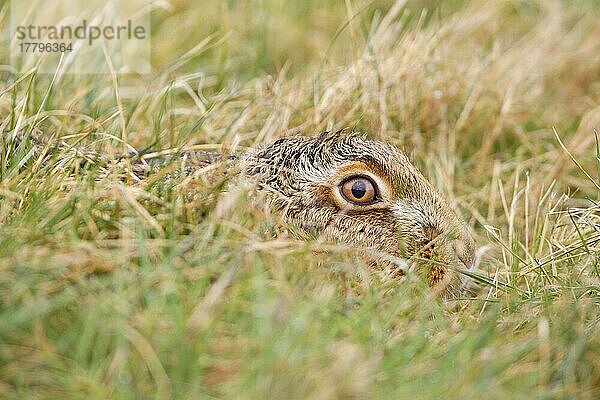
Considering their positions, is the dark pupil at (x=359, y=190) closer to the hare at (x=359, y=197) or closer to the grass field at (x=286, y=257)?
the hare at (x=359, y=197)

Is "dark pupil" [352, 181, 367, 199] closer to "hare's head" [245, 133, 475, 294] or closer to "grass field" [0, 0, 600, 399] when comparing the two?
"hare's head" [245, 133, 475, 294]

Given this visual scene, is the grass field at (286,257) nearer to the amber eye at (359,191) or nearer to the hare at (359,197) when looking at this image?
the hare at (359,197)

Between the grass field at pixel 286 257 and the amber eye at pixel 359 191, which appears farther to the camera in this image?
the amber eye at pixel 359 191

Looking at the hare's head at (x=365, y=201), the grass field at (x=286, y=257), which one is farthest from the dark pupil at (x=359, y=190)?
the grass field at (x=286, y=257)

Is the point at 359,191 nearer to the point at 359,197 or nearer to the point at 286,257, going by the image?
the point at 359,197

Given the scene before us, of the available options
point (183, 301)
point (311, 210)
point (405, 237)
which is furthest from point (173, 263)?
point (405, 237)

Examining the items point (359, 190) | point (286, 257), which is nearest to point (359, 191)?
point (359, 190)

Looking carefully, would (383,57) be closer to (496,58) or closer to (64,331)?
(496,58)
